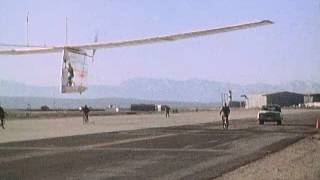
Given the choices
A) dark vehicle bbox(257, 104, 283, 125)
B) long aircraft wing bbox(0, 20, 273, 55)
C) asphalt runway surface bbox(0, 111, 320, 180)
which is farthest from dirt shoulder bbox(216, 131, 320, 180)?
dark vehicle bbox(257, 104, 283, 125)

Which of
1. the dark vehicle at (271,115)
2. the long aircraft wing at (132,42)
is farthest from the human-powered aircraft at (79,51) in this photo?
the dark vehicle at (271,115)

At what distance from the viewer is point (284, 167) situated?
53.7ft

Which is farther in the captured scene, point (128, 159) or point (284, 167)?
point (128, 159)

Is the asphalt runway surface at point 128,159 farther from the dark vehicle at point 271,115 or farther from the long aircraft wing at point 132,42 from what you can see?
the dark vehicle at point 271,115

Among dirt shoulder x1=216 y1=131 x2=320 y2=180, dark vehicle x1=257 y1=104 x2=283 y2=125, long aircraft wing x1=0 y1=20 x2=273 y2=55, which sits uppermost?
long aircraft wing x1=0 y1=20 x2=273 y2=55

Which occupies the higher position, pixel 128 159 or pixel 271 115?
pixel 271 115

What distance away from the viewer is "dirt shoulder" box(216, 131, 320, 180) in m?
14.2

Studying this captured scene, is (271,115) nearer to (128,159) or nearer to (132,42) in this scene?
(132,42)

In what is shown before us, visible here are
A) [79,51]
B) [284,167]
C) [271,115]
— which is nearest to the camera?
[284,167]

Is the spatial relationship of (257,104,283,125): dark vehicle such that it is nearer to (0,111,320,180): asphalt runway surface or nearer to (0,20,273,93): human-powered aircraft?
(0,20,273,93): human-powered aircraft

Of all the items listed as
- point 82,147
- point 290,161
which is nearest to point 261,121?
point 82,147

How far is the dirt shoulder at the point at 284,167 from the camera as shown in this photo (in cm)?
1423

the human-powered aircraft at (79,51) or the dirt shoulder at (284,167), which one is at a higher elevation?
the human-powered aircraft at (79,51)

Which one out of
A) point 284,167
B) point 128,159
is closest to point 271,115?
point 128,159
